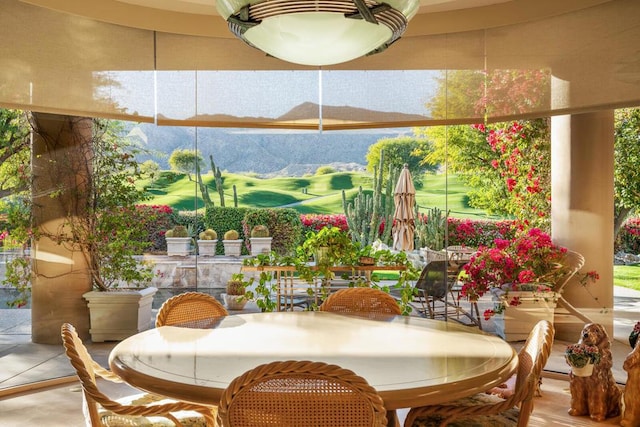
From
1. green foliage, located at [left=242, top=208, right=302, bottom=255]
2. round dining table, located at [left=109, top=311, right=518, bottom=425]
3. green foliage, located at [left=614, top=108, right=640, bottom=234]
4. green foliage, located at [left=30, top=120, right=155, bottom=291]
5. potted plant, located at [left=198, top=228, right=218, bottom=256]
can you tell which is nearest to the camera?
round dining table, located at [left=109, top=311, right=518, bottom=425]

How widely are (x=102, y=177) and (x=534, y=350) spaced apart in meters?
4.01

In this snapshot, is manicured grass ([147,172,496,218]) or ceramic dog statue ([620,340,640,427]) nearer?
ceramic dog statue ([620,340,640,427])

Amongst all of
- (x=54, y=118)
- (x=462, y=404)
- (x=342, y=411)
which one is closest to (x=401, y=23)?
(x=342, y=411)

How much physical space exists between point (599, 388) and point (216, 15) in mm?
4049

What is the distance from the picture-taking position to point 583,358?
12.8 ft

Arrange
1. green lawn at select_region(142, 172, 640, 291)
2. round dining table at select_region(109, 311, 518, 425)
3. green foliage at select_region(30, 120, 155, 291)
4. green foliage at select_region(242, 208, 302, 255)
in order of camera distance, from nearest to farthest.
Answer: round dining table at select_region(109, 311, 518, 425) < green foliage at select_region(30, 120, 155, 291) < green lawn at select_region(142, 172, 640, 291) < green foliage at select_region(242, 208, 302, 255)

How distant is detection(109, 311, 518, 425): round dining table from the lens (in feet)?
6.95

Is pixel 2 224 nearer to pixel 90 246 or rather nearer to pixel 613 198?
pixel 90 246

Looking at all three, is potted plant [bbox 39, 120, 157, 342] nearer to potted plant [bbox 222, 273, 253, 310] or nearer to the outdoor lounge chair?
potted plant [bbox 222, 273, 253, 310]

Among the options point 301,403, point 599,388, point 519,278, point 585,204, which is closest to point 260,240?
point 519,278

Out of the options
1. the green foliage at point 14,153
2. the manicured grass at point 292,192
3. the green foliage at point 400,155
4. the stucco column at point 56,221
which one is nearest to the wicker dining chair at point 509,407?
the manicured grass at point 292,192

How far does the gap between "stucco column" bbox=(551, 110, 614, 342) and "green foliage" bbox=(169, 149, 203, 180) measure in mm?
3101

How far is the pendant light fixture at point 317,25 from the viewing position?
2.18 meters

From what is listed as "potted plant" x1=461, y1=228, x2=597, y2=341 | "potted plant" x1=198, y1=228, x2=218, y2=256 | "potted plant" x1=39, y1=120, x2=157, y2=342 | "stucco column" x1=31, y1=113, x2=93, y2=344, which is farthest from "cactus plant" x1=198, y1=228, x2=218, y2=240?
"potted plant" x1=461, y1=228, x2=597, y2=341
